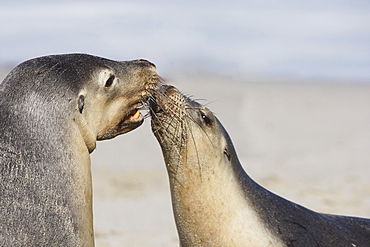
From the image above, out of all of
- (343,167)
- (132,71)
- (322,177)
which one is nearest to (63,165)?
(132,71)

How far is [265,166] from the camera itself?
17.6 meters

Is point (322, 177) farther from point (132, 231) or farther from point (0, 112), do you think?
point (0, 112)

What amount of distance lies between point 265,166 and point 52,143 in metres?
13.8

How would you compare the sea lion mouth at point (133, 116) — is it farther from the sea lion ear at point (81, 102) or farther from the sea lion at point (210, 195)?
the sea lion ear at point (81, 102)

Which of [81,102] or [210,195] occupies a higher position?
[81,102]

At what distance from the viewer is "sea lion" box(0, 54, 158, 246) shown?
3.82 m

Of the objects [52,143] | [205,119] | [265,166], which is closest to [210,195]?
[205,119]

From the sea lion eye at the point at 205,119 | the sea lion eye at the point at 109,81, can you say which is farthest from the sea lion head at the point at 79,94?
the sea lion eye at the point at 205,119

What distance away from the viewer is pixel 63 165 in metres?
4.05

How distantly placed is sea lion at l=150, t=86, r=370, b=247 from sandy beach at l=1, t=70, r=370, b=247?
0.27 metres

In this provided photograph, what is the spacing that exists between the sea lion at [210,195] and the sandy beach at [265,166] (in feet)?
0.90

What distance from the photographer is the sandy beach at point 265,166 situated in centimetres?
1124

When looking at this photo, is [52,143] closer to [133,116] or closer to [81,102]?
[81,102]

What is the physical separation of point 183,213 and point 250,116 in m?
24.5
